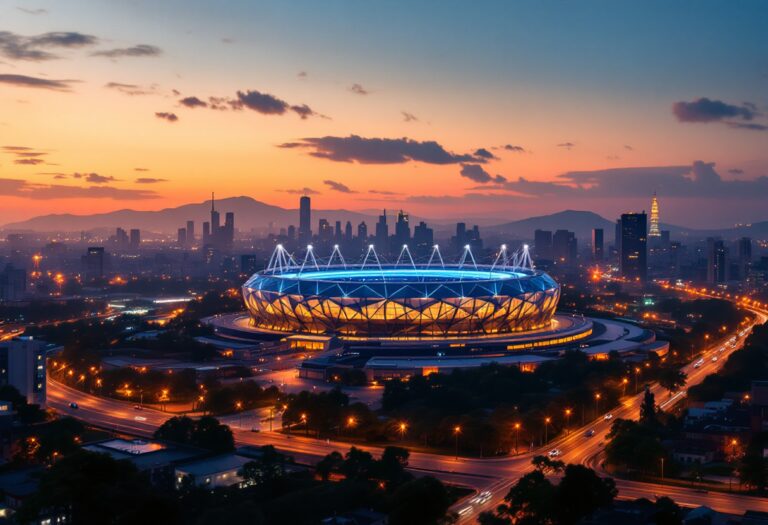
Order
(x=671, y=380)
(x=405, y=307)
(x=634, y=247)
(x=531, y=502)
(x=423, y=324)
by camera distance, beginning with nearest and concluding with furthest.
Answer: (x=531, y=502), (x=671, y=380), (x=405, y=307), (x=423, y=324), (x=634, y=247)

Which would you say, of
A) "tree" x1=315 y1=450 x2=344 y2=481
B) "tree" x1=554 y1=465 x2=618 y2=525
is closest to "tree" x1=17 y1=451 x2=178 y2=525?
"tree" x1=315 y1=450 x2=344 y2=481

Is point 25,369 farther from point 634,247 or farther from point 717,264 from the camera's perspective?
point 634,247

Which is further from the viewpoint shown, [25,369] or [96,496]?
[25,369]

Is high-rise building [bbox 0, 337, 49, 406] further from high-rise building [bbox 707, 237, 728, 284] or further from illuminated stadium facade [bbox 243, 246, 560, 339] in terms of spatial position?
high-rise building [bbox 707, 237, 728, 284]

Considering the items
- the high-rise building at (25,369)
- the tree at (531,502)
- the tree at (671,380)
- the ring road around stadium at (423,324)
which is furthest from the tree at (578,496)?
the high-rise building at (25,369)

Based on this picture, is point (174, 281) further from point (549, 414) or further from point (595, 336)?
point (549, 414)

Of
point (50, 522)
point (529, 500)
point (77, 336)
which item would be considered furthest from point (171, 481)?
point (77, 336)

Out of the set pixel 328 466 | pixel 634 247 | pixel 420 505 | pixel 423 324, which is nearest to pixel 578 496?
pixel 420 505
